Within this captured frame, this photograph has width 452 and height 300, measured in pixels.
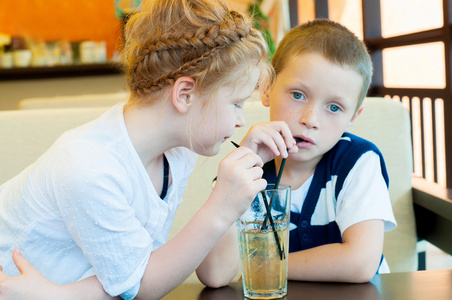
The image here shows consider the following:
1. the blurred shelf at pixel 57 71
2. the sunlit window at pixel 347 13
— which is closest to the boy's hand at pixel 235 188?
the sunlit window at pixel 347 13

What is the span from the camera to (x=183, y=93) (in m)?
0.98

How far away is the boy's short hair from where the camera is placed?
117 centimetres

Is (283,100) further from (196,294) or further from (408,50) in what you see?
(408,50)

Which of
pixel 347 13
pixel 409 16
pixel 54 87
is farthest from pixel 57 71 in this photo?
pixel 409 16

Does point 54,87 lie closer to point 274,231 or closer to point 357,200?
point 357,200

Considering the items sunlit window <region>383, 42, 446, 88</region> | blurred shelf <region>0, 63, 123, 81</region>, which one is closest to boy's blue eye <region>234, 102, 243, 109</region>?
sunlit window <region>383, 42, 446, 88</region>

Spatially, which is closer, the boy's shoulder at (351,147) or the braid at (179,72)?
the braid at (179,72)

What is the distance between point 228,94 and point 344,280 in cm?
39

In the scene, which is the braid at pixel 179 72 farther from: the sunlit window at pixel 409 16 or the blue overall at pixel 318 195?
the sunlit window at pixel 409 16

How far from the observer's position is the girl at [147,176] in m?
0.87

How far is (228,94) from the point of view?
98cm

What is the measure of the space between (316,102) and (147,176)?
390mm

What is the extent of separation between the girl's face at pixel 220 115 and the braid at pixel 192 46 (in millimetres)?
66

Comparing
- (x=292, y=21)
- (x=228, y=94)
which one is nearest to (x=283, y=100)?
(x=228, y=94)
